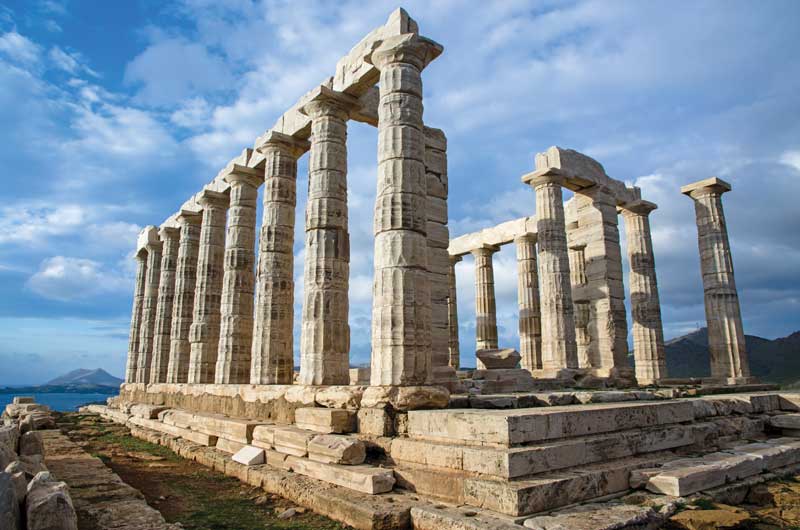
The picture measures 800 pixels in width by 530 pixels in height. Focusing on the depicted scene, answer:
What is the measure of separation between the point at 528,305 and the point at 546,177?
19.9 feet

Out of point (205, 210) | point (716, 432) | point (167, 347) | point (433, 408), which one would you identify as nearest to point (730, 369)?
point (716, 432)

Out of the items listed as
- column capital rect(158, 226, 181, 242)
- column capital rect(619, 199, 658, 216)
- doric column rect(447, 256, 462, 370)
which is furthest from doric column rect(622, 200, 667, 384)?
column capital rect(158, 226, 181, 242)

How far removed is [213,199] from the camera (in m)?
Result: 20.5

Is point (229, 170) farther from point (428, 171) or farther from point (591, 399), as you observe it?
point (591, 399)

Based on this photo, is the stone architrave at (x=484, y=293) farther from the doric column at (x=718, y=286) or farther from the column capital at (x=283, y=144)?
the column capital at (x=283, y=144)

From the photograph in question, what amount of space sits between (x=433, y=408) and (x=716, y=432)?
16.3 feet

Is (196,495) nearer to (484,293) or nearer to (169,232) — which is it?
(169,232)

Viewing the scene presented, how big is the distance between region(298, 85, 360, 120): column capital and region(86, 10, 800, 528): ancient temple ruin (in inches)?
2.2

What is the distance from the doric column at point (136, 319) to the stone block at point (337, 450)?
22045 millimetres

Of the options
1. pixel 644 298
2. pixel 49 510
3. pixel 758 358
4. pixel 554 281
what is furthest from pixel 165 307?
pixel 758 358

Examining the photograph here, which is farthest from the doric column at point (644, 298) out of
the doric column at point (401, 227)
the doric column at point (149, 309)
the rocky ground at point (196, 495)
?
the doric column at point (149, 309)

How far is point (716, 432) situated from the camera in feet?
30.2

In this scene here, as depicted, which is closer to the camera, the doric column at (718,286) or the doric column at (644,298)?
the doric column at (718,286)

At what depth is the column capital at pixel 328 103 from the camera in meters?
13.1
